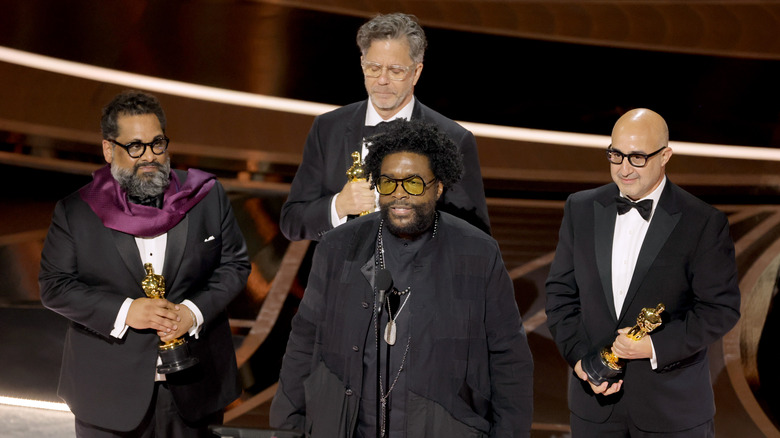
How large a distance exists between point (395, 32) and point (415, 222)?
37.1 inches

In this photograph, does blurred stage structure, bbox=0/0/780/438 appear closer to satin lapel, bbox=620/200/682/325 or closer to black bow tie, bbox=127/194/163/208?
black bow tie, bbox=127/194/163/208

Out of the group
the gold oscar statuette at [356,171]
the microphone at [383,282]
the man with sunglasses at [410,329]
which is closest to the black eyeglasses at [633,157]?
the man with sunglasses at [410,329]

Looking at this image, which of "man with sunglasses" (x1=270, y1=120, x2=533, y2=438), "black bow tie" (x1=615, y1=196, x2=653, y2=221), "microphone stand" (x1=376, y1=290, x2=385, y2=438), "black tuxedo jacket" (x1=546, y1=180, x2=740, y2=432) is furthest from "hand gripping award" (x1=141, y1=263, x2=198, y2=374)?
"black bow tie" (x1=615, y1=196, x2=653, y2=221)

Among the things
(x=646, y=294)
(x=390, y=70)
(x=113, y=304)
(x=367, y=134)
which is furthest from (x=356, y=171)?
(x=646, y=294)

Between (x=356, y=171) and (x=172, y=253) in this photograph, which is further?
(x=172, y=253)

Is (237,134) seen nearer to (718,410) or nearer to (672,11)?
(672,11)

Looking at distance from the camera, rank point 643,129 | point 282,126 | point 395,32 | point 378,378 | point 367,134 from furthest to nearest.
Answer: point 282,126 < point 367,134 < point 395,32 < point 643,129 < point 378,378

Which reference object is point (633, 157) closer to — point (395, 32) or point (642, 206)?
point (642, 206)

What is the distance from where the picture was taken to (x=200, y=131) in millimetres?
6383

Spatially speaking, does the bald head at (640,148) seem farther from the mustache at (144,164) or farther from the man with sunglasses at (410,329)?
the mustache at (144,164)

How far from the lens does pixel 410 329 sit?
2.71 m

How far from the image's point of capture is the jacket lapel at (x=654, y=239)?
3.18 m

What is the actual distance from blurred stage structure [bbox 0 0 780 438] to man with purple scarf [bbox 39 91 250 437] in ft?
6.40

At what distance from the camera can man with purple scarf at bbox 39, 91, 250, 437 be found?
3.29 m
